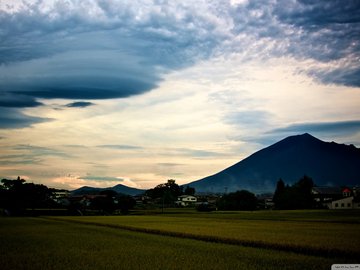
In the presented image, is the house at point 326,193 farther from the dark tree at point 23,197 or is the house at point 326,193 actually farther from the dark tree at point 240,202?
the dark tree at point 23,197

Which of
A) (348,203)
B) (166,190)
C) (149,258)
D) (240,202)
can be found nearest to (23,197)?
(240,202)

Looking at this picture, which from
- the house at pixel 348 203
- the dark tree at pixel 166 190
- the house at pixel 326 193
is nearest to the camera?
the house at pixel 348 203

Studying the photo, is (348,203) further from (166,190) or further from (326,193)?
(166,190)

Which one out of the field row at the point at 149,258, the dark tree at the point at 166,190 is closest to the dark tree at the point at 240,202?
the dark tree at the point at 166,190

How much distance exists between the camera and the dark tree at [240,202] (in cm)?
Answer: 10719

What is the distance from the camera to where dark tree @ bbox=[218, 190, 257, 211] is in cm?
10719

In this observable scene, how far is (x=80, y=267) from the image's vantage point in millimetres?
16359

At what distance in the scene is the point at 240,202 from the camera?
355 feet

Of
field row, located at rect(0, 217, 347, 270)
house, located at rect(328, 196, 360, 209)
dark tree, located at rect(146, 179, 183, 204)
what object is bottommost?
field row, located at rect(0, 217, 347, 270)

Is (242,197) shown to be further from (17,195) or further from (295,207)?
(17,195)

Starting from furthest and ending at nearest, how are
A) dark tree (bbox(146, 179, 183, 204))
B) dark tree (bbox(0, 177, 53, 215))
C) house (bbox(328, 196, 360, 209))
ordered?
dark tree (bbox(146, 179, 183, 204)) → dark tree (bbox(0, 177, 53, 215)) → house (bbox(328, 196, 360, 209))

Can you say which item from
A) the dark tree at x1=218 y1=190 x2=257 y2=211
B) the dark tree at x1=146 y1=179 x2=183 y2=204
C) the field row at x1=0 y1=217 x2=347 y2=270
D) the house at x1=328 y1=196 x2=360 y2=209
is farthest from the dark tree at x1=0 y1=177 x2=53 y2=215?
the field row at x1=0 y1=217 x2=347 y2=270

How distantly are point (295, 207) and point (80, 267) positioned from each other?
88.8 meters

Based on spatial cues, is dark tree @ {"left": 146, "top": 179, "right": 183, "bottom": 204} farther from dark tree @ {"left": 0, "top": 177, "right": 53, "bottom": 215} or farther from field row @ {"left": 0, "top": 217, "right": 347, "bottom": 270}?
field row @ {"left": 0, "top": 217, "right": 347, "bottom": 270}
